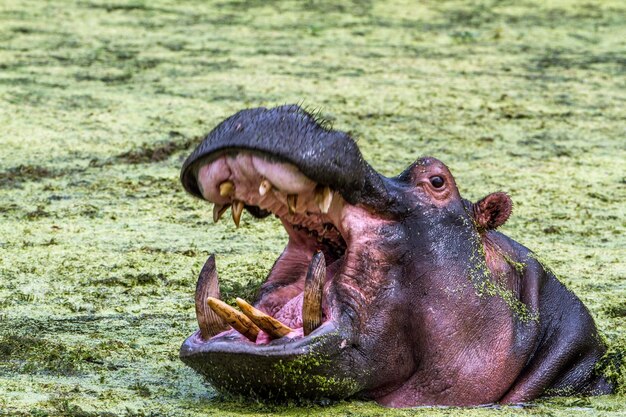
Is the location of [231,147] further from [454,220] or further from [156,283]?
[156,283]

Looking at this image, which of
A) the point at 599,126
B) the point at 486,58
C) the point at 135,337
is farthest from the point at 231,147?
the point at 486,58

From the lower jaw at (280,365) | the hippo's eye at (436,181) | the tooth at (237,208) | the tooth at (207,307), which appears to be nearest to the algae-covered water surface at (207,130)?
the lower jaw at (280,365)

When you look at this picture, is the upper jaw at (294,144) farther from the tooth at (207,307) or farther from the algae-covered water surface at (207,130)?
the algae-covered water surface at (207,130)

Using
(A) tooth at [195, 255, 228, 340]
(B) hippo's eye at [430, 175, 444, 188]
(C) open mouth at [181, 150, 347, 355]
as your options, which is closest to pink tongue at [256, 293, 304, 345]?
(C) open mouth at [181, 150, 347, 355]

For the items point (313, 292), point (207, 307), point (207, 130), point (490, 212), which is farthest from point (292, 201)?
point (207, 130)

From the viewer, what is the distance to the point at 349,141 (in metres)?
2.77

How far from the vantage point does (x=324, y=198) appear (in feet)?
9.04

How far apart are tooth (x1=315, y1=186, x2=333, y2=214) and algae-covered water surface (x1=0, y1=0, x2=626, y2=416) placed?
0.41 m

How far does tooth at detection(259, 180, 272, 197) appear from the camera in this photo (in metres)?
2.66

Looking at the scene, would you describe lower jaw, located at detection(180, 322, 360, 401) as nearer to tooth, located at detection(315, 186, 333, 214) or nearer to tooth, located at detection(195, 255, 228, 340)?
tooth, located at detection(195, 255, 228, 340)

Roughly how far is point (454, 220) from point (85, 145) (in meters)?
3.43

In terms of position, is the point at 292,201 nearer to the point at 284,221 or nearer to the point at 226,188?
the point at 226,188

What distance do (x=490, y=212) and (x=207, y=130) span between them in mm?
3444

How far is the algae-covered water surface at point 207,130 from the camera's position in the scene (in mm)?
3352
